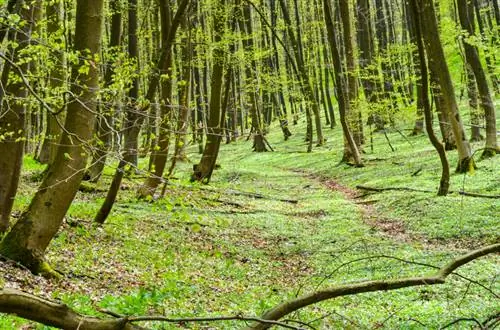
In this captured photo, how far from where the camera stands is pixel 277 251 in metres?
13.7

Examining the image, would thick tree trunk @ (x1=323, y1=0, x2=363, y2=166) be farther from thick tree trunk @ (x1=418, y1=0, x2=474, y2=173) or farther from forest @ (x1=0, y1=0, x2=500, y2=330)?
thick tree trunk @ (x1=418, y1=0, x2=474, y2=173)

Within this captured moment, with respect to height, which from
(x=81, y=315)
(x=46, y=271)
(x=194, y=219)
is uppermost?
(x=81, y=315)

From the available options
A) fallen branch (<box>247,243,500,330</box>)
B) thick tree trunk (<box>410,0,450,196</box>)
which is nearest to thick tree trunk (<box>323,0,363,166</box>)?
thick tree trunk (<box>410,0,450,196</box>)

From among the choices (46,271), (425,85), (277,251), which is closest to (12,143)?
(46,271)

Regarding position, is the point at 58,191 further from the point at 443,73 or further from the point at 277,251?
the point at 443,73

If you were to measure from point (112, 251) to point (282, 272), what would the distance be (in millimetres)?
3917

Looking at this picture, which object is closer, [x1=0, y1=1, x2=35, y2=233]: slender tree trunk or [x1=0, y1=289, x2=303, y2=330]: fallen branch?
[x1=0, y1=289, x2=303, y2=330]: fallen branch

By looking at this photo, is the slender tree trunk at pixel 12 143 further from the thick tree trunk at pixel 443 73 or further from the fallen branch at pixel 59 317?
the thick tree trunk at pixel 443 73

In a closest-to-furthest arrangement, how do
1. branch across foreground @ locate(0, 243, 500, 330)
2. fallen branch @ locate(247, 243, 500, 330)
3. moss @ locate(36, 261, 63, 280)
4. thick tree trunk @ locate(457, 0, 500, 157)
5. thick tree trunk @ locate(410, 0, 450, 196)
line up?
branch across foreground @ locate(0, 243, 500, 330), fallen branch @ locate(247, 243, 500, 330), moss @ locate(36, 261, 63, 280), thick tree trunk @ locate(410, 0, 450, 196), thick tree trunk @ locate(457, 0, 500, 157)

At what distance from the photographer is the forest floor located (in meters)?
7.56

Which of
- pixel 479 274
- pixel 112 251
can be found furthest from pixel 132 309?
pixel 479 274

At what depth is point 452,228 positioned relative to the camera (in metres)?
13.9

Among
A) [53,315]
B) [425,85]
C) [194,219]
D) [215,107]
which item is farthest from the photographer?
[215,107]

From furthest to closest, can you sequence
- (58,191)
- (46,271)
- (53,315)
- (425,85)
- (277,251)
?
1. (425,85)
2. (277,251)
3. (46,271)
4. (58,191)
5. (53,315)
